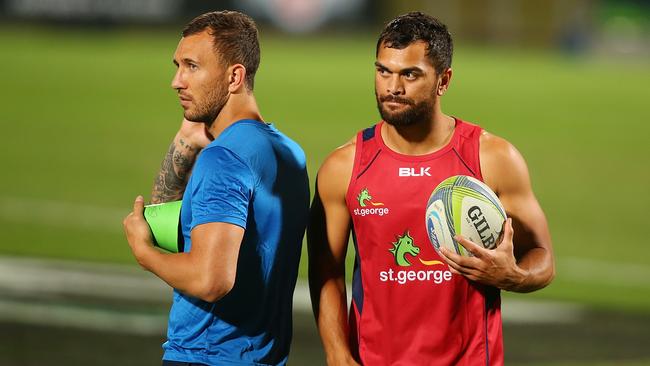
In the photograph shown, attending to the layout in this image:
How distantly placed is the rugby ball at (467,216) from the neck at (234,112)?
0.85 m

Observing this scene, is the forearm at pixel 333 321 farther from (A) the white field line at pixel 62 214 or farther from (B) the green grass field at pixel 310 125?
(A) the white field line at pixel 62 214

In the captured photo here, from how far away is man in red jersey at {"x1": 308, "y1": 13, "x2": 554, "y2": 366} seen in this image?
505cm

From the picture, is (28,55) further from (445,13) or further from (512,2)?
(512,2)

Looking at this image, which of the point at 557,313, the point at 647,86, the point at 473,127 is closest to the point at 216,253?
the point at 473,127

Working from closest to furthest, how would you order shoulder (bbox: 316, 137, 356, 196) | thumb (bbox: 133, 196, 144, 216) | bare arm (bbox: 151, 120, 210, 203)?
thumb (bbox: 133, 196, 144, 216), shoulder (bbox: 316, 137, 356, 196), bare arm (bbox: 151, 120, 210, 203)

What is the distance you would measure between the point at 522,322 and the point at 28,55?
27.1 m

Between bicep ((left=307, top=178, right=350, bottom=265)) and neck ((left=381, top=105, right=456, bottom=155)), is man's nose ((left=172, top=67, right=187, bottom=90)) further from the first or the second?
neck ((left=381, top=105, right=456, bottom=155))

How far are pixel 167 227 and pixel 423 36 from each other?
1.28m

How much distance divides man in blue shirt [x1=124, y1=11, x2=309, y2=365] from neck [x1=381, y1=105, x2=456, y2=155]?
44cm

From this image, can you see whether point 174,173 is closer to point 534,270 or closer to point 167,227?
point 167,227

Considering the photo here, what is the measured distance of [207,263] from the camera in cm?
460

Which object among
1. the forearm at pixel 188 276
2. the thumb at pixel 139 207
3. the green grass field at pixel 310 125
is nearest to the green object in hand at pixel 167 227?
the thumb at pixel 139 207

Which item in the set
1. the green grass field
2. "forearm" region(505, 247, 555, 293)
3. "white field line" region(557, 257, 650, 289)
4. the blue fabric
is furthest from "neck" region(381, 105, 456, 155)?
"white field line" region(557, 257, 650, 289)

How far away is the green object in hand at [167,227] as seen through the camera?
4.89 meters
